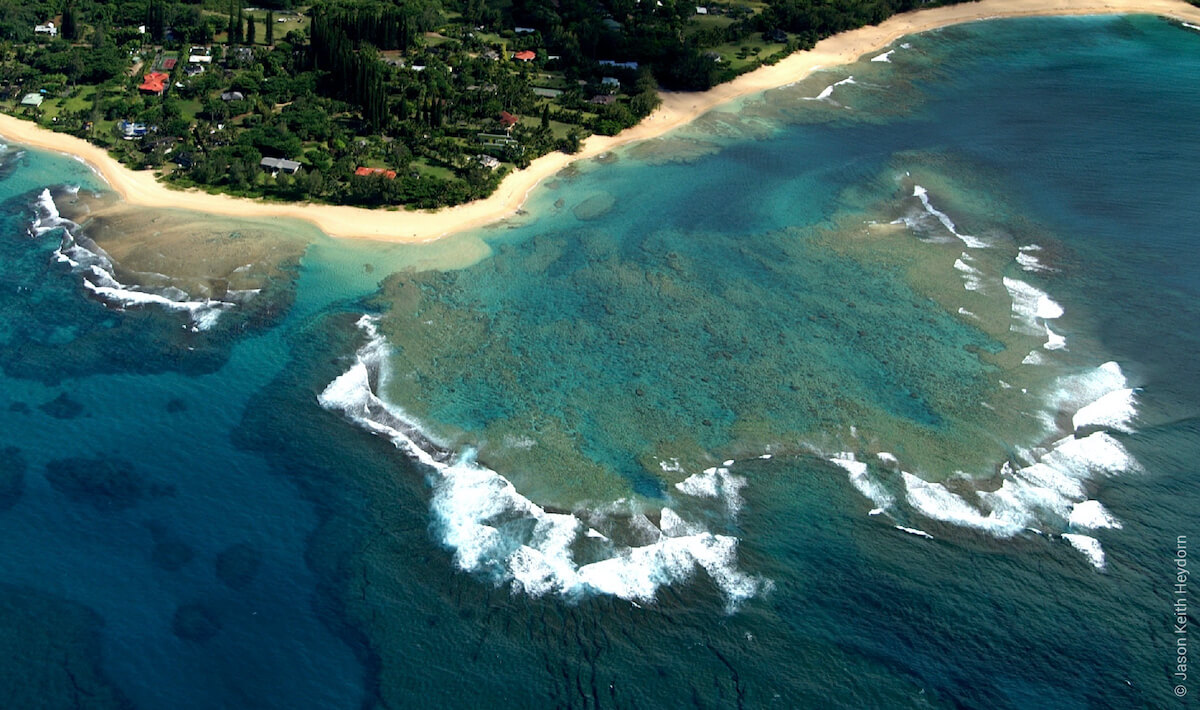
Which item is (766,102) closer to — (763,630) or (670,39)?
(670,39)

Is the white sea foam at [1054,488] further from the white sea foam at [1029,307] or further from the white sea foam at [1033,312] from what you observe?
the white sea foam at [1029,307]

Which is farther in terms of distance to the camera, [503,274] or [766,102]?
[766,102]

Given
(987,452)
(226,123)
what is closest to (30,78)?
(226,123)

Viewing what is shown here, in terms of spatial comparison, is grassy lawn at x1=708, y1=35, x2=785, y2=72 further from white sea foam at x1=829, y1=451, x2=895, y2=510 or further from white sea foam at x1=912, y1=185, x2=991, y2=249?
white sea foam at x1=829, y1=451, x2=895, y2=510

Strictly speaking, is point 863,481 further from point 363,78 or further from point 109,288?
Result: point 363,78

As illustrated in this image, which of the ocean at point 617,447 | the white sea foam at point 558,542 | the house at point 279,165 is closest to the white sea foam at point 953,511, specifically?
the ocean at point 617,447

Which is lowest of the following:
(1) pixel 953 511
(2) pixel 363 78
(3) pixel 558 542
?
(3) pixel 558 542

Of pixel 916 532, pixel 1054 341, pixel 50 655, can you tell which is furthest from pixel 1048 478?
pixel 50 655
